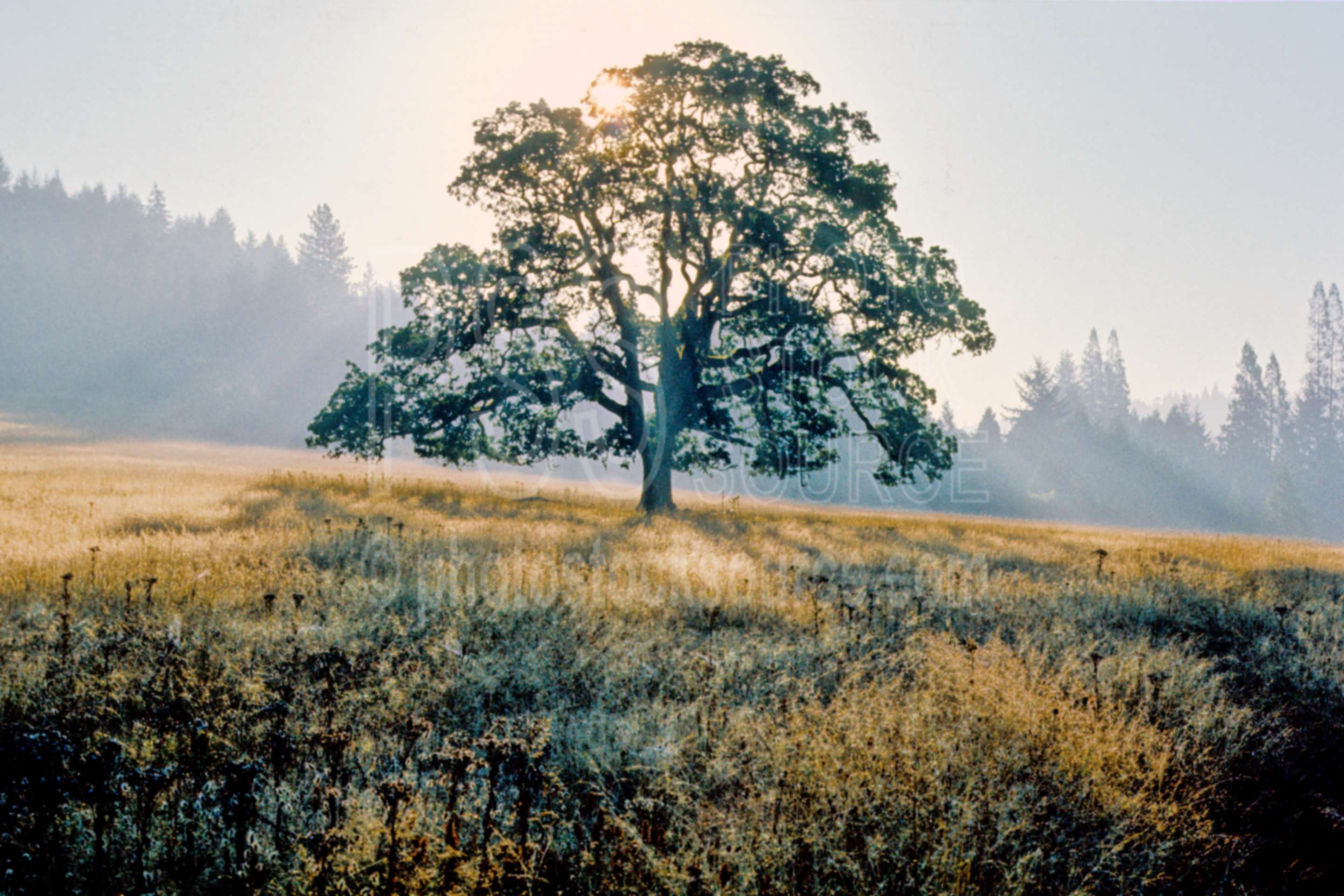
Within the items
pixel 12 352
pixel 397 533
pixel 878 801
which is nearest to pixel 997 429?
pixel 397 533

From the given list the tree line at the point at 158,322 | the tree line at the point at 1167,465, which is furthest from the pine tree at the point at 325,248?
the tree line at the point at 1167,465

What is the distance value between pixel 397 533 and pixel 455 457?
26.0ft

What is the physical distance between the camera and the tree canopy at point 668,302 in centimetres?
1623

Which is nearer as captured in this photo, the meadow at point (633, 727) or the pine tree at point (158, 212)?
the meadow at point (633, 727)

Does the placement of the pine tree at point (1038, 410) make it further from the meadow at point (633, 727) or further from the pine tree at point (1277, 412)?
the meadow at point (633, 727)

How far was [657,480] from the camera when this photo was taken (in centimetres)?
1869

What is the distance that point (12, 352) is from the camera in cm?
6812

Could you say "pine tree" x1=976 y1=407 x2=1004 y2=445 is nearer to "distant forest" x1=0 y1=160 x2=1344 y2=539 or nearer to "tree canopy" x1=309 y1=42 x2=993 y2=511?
"distant forest" x1=0 y1=160 x2=1344 y2=539

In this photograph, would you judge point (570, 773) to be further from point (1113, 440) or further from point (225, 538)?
point (1113, 440)

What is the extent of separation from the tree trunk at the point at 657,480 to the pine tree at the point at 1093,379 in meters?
76.7

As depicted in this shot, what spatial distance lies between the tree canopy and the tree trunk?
49 millimetres

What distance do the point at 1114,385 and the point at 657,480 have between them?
83208 millimetres

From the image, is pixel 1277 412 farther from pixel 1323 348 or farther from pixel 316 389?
pixel 316 389

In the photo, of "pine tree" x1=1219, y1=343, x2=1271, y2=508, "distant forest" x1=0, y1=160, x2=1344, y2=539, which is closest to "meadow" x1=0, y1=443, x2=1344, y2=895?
"distant forest" x1=0, y1=160, x2=1344, y2=539
